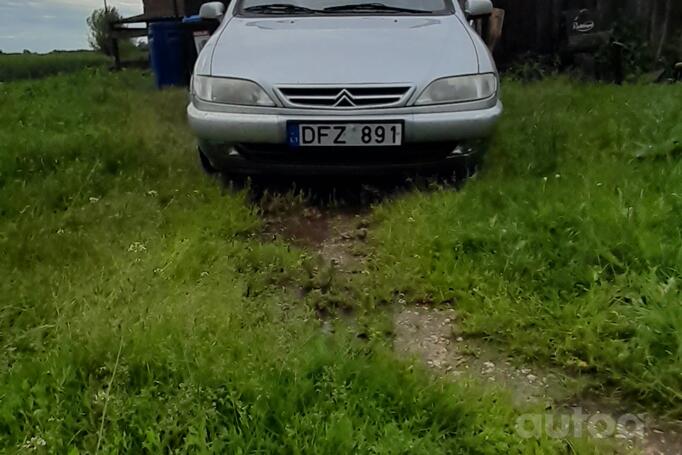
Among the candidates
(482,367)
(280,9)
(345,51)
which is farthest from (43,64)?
(482,367)

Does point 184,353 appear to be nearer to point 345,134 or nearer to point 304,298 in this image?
point 304,298

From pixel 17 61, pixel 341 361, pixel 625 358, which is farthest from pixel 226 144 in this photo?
pixel 17 61

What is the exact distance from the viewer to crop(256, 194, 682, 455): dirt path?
161 cm

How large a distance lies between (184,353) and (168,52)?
289 inches

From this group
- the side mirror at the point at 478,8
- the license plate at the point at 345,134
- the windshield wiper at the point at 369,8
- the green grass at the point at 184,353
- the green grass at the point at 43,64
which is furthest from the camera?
the green grass at the point at 43,64

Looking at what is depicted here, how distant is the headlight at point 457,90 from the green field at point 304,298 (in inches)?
18.7

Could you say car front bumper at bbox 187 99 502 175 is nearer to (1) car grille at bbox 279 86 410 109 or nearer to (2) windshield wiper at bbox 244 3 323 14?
(1) car grille at bbox 279 86 410 109

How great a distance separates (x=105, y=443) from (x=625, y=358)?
1.52 metres

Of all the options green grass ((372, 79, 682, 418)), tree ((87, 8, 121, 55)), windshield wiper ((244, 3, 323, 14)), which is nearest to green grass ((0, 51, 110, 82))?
tree ((87, 8, 121, 55))

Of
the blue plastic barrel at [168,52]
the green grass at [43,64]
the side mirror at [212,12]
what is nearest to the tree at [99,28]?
the green grass at [43,64]

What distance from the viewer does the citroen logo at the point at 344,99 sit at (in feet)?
10.0

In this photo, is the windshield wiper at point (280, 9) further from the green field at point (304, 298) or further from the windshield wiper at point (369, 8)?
the green field at point (304, 298)

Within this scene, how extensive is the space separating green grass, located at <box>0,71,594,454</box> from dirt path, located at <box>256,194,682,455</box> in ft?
0.47

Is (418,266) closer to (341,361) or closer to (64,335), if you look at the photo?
(341,361)
